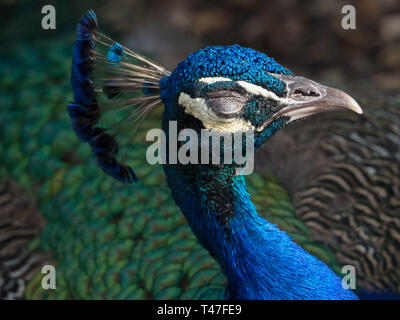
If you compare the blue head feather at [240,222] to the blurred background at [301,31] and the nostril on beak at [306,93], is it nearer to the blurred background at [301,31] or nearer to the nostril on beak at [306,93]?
the nostril on beak at [306,93]

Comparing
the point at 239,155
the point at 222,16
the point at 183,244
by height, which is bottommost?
the point at 183,244

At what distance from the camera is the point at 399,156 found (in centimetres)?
227

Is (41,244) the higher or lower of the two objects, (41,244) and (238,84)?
the lower

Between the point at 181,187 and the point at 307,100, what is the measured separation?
1.33ft

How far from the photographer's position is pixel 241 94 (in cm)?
135

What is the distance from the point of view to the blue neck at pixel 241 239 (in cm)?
146

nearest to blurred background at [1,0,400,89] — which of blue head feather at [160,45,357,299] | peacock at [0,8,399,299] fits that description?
peacock at [0,8,399,299]

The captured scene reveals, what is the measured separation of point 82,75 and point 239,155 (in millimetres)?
476

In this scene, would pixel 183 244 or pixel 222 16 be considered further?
pixel 222 16

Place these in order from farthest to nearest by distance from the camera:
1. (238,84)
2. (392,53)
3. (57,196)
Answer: (392,53)
(57,196)
(238,84)

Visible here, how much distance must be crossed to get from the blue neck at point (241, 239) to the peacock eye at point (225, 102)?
170 mm

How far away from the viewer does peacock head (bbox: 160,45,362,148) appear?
4.41 ft

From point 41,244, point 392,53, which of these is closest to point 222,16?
point 392,53
